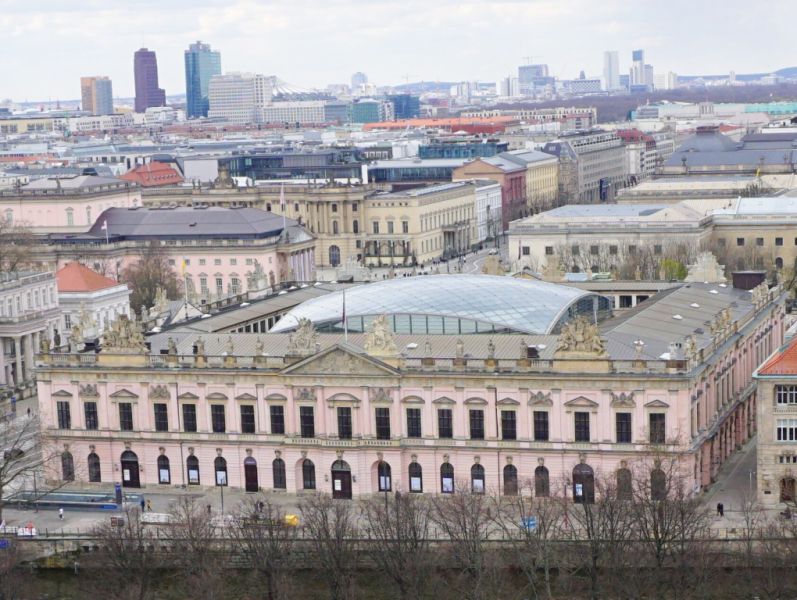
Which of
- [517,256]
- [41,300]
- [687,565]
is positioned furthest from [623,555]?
[517,256]

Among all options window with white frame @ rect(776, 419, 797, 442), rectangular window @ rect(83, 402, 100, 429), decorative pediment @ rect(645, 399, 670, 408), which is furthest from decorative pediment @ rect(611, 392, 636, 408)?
rectangular window @ rect(83, 402, 100, 429)

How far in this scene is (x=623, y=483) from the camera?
94.2 m

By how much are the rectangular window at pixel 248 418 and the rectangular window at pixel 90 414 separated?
8771 mm

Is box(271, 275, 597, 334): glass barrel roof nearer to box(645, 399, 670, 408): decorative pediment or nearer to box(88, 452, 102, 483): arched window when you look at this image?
box(645, 399, 670, 408): decorative pediment

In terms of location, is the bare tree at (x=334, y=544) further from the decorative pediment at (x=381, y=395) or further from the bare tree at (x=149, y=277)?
A: the bare tree at (x=149, y=277)

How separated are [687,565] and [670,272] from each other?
7798 centimetres

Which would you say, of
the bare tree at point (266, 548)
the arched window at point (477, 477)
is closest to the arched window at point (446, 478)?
the arched window at point (477, 477)

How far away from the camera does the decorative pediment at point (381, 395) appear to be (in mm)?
98750

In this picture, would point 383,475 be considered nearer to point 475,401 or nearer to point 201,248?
point 475,401

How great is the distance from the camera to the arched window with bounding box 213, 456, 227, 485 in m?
102

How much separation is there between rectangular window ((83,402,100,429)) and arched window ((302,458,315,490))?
12489 mm

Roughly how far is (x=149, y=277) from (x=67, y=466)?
68.3 m

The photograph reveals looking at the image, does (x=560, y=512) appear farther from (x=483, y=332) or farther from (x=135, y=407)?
(x=135, y=407)

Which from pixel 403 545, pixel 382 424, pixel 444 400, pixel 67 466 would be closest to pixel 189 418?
pixel 67 466
